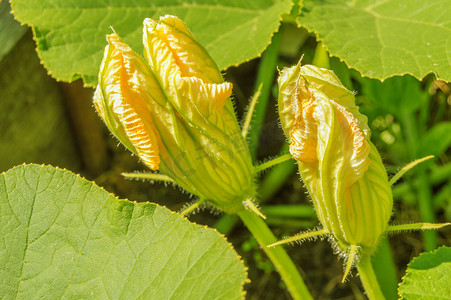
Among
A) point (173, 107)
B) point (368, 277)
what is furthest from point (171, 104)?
point (368, 277)

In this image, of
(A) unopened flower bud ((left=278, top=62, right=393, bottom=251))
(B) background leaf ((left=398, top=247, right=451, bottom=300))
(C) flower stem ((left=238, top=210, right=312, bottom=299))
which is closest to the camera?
(A) unopened flower bud ((left=278, top=62, right=393, bottom=251))

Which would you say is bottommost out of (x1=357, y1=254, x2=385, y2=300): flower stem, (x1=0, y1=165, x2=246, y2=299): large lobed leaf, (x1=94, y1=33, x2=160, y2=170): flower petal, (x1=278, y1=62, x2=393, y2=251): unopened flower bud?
(x1=357, y1=254, x2=385, y2=300): flower stem

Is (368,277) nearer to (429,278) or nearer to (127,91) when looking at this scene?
(429,278)

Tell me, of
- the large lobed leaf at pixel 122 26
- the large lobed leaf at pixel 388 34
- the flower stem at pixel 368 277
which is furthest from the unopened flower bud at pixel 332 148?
the large lobed leaf at pixel 122 26

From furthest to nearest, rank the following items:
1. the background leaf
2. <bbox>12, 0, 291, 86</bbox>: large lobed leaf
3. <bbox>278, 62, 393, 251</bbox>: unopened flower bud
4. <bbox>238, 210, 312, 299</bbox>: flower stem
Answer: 1. <bbox>12, 0, 291, 86</bbox>: large lobed leaf
2. <bbox>238, 210, 312, 299</bbox>: flower stem
3. the background leaf
4. <bbox>278, 62, 393, 251</bbox>: unopened flower bud

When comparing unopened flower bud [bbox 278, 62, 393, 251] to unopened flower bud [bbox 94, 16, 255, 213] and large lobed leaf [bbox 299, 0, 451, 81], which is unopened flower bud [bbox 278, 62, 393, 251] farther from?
large lobed leaf [bbox 299, 0, 451, 81]

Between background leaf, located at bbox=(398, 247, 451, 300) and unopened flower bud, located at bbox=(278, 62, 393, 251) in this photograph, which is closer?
unopened flower bud, located at bbox=(278, 62, 393, 251)

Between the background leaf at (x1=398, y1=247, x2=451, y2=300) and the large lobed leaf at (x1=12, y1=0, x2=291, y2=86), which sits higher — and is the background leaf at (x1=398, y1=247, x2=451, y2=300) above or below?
below

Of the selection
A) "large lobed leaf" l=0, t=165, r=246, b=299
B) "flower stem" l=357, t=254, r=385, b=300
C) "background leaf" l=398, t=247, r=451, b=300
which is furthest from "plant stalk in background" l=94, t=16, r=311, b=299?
"background leaf" l=398, t=247, r=451, b=300
